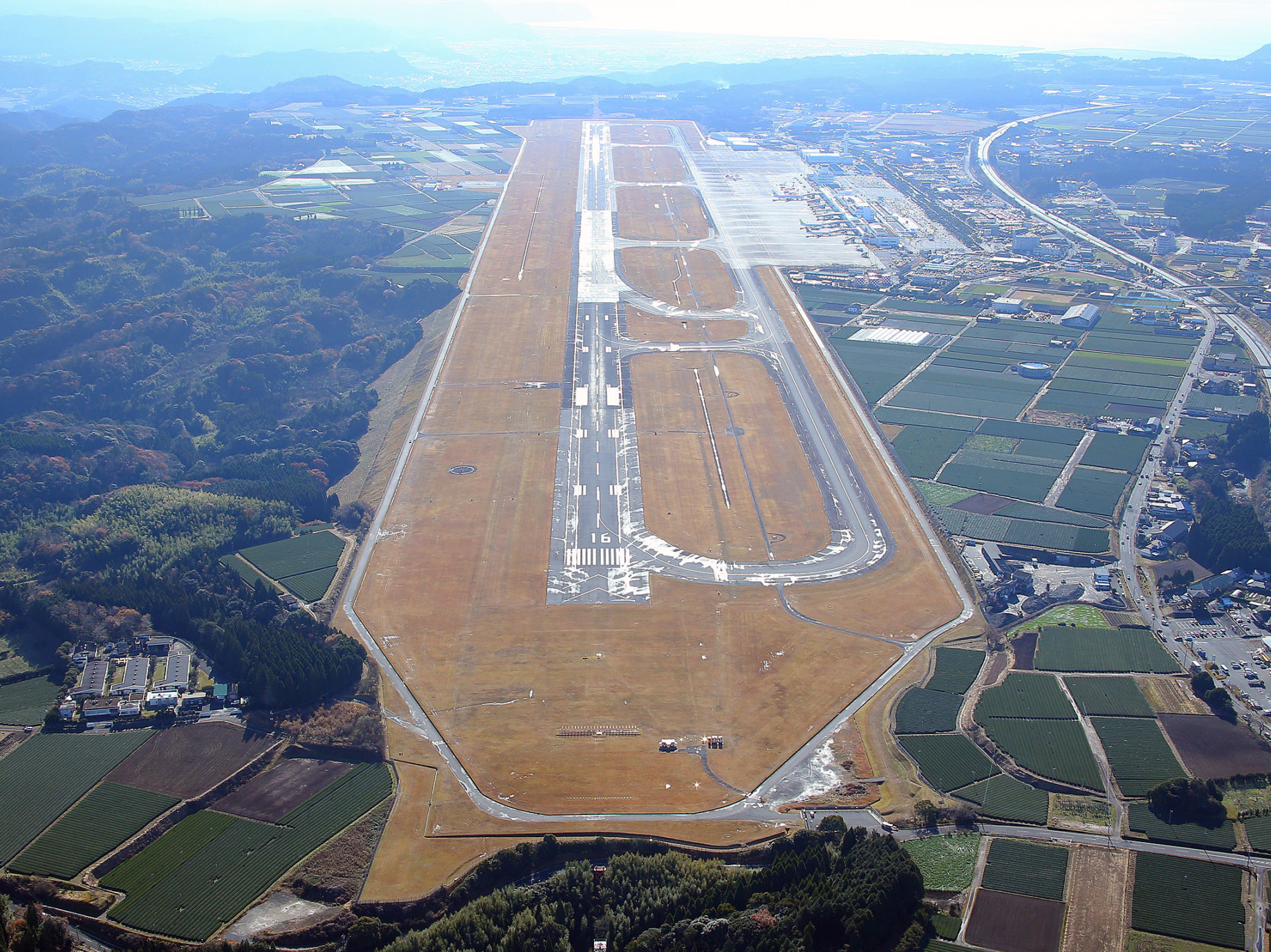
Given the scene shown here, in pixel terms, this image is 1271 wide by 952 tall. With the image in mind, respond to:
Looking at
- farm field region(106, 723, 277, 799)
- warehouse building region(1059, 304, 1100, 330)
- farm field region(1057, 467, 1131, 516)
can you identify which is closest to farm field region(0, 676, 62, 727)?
farm field region(106, 723, 277, 799)

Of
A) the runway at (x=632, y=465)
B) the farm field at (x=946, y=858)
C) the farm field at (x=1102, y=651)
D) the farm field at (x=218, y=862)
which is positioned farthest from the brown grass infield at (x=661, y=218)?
the farm field at (x=946, y=858)

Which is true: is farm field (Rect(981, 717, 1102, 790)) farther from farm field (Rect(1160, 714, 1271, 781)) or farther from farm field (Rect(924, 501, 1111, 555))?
farm field (Rect(924, 501, 1111, 555))

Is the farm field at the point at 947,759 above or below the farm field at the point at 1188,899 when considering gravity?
below

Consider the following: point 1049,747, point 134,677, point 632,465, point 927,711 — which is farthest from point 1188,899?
point 134,677

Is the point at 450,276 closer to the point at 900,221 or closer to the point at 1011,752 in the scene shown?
the point at 900,221

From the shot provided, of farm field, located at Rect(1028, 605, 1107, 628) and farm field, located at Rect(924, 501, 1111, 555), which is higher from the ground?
farm field, located at Rect(924, 501, 1111, 555)

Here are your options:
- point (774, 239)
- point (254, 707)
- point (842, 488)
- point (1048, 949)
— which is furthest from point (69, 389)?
point (1048, 949)

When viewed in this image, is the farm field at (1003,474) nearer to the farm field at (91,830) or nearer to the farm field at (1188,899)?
the farm field at (1188,899)
